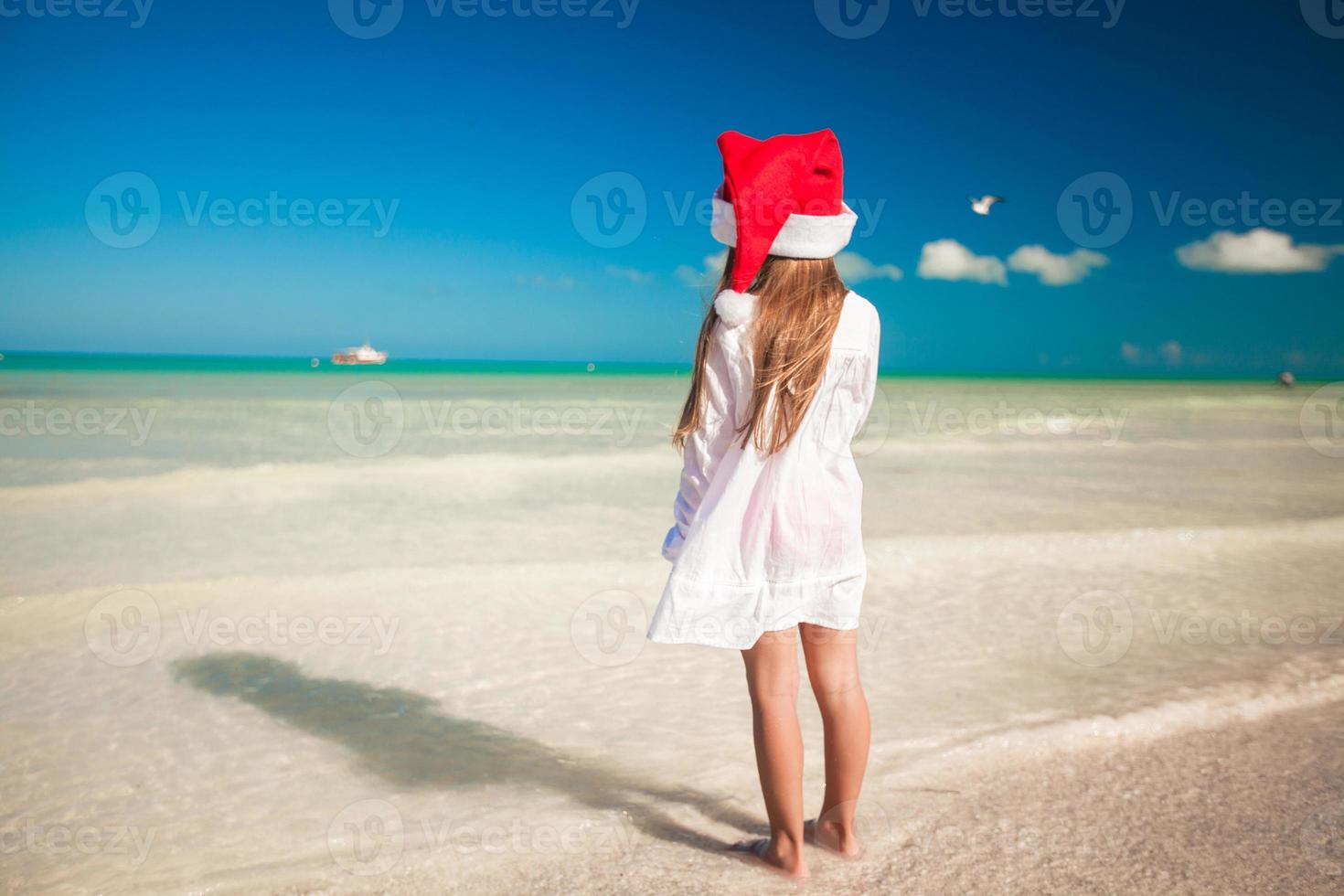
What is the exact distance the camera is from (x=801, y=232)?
203cm

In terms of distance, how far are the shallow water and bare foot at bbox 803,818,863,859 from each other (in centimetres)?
12

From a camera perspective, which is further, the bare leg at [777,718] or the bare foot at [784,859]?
the bare foot at [784,859]

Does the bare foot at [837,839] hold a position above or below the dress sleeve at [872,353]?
below

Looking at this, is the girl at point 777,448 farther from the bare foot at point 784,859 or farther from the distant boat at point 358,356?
the distant boat at point 358,356

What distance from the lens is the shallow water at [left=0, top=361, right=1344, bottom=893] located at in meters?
2.62

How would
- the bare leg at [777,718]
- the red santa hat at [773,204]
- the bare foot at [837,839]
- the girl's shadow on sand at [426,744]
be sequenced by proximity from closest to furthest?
the red santa hat at [773,204] → the bare leg at [777,718] → the bare foot at [837,839] → the girl's shadow on sand at [426,744]

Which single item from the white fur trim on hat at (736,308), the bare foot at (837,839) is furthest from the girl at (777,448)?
the bare foot at (837,839)

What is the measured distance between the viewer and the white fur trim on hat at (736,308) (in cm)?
200

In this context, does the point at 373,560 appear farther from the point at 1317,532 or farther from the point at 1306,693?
the point at 1317,532

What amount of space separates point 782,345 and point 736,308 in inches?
5.8

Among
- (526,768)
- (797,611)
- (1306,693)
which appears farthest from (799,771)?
(1306,693)

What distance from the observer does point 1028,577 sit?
557 centimetres

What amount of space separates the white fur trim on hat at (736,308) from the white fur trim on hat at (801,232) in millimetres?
139

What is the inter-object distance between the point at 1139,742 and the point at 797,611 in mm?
1990
